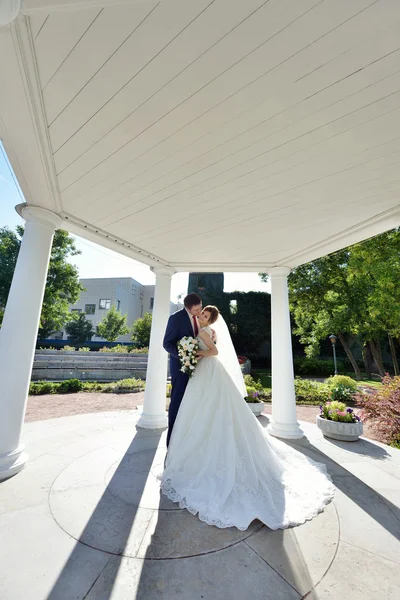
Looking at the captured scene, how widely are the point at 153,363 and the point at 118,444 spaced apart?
5.12 ft

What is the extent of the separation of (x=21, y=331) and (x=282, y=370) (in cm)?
437

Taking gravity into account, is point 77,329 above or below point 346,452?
above

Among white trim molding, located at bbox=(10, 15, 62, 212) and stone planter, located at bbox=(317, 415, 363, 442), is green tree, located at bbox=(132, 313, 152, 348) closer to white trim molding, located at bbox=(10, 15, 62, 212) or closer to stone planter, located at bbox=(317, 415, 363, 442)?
stone planter, located at bbox=(317, 415, 363, 442)

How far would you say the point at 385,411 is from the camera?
543 cm

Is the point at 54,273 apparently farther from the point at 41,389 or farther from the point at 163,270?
the point at 163,270

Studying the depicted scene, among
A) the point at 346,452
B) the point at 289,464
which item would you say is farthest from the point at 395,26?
the point at 346,452

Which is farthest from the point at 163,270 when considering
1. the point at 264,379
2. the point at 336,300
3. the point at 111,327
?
the point at 111,327

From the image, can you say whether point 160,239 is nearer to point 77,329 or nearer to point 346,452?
point 346,452

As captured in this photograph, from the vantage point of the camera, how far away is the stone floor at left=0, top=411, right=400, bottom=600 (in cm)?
162

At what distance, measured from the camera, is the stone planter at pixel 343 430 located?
460 cm

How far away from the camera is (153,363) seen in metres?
5.20

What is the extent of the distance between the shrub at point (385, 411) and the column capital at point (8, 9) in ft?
23.7

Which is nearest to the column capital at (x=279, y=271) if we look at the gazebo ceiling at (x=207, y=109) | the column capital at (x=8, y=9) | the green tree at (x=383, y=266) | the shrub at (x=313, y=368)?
the gazebo ceiling at (x=207, y=109)

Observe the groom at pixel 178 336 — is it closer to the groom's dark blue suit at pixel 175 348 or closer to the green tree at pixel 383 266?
the groom's dark blue suit at pixel 175 348
